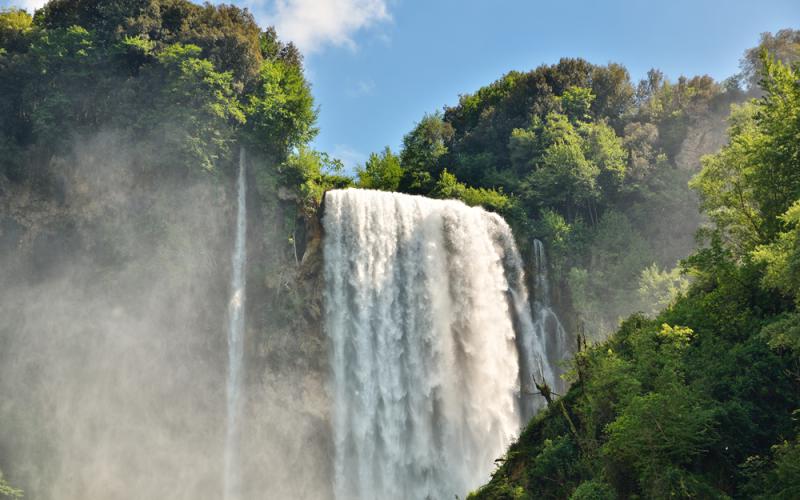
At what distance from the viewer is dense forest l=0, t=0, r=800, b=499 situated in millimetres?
15773

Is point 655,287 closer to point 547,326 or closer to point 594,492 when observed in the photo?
point 547,326

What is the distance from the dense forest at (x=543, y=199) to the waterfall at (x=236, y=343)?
78 cm

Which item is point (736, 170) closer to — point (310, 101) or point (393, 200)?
point (393, 200)

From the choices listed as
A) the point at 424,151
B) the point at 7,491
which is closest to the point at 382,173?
the point at 424,151

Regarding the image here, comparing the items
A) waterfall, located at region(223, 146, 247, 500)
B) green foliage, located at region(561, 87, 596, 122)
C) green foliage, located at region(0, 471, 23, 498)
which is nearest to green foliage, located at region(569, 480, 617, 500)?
waterfall, located at region(223, 146, 247, 500)

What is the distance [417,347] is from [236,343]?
8556 mm

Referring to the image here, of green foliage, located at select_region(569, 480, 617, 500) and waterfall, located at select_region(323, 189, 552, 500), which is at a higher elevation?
waterfall, located at select_region(323, 189, 552, 500)

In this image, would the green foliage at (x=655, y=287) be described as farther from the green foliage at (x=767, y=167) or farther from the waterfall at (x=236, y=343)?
the waterfall at (x=236, y=343)

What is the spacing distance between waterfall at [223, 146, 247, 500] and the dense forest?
785 millimetres

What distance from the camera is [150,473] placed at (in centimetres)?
2967

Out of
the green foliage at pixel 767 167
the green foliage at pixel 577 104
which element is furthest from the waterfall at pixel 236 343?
the green foliage at pixel 577 104

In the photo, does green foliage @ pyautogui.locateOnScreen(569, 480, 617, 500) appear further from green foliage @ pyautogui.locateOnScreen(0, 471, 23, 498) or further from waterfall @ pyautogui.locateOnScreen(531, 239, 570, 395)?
green foliage @ pyautogui.locateOnScreen(0, 471, 23, 498)

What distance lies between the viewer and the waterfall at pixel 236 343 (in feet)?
98.2

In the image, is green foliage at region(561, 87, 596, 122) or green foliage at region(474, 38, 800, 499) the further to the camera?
green foliage at region(561, 87, 596, 122)
